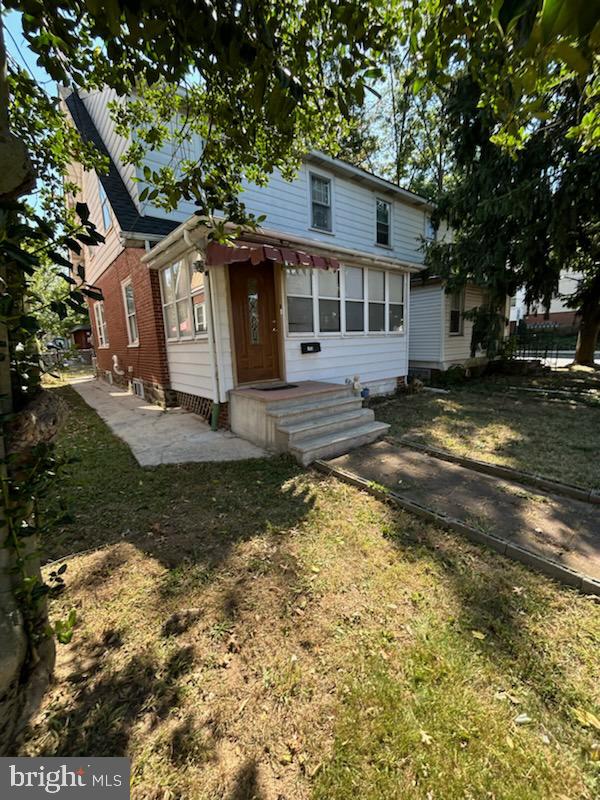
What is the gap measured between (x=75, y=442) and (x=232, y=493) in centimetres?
373

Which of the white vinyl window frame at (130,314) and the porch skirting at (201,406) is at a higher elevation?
the white vinyl window frame at (130,314)

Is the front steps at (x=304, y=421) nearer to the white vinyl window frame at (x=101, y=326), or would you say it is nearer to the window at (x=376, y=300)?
the window at (x=376, y=300)

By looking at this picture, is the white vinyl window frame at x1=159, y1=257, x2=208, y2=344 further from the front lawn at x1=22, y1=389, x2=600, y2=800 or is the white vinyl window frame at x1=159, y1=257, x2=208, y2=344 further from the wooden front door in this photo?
the front lawn at x1=22, y1=389, x2=600, y2=800

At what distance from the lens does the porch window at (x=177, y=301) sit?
682cm

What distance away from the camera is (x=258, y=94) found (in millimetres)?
1830

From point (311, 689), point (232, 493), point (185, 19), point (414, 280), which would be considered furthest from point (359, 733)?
point (414, 280)

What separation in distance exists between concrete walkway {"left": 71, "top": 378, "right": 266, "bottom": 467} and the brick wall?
30.0 inches

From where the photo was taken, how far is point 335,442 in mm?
5039

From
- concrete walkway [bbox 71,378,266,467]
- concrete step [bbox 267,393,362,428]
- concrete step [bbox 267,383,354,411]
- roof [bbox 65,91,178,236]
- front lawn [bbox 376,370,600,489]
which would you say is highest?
roof [bbox 65,91,178,236]

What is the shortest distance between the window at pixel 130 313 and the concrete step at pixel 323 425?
6.64 m

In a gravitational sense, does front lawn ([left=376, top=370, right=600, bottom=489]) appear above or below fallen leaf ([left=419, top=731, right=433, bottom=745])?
below

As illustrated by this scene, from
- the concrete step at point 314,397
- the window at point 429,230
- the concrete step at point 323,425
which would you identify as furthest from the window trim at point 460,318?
the concrete step at point 323,425

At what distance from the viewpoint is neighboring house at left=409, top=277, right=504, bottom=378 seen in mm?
11578

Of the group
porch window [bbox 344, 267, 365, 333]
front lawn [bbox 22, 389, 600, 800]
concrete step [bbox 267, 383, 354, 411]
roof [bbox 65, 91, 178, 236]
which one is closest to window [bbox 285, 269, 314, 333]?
porch window [bbox 344, 267, 365, 333]
